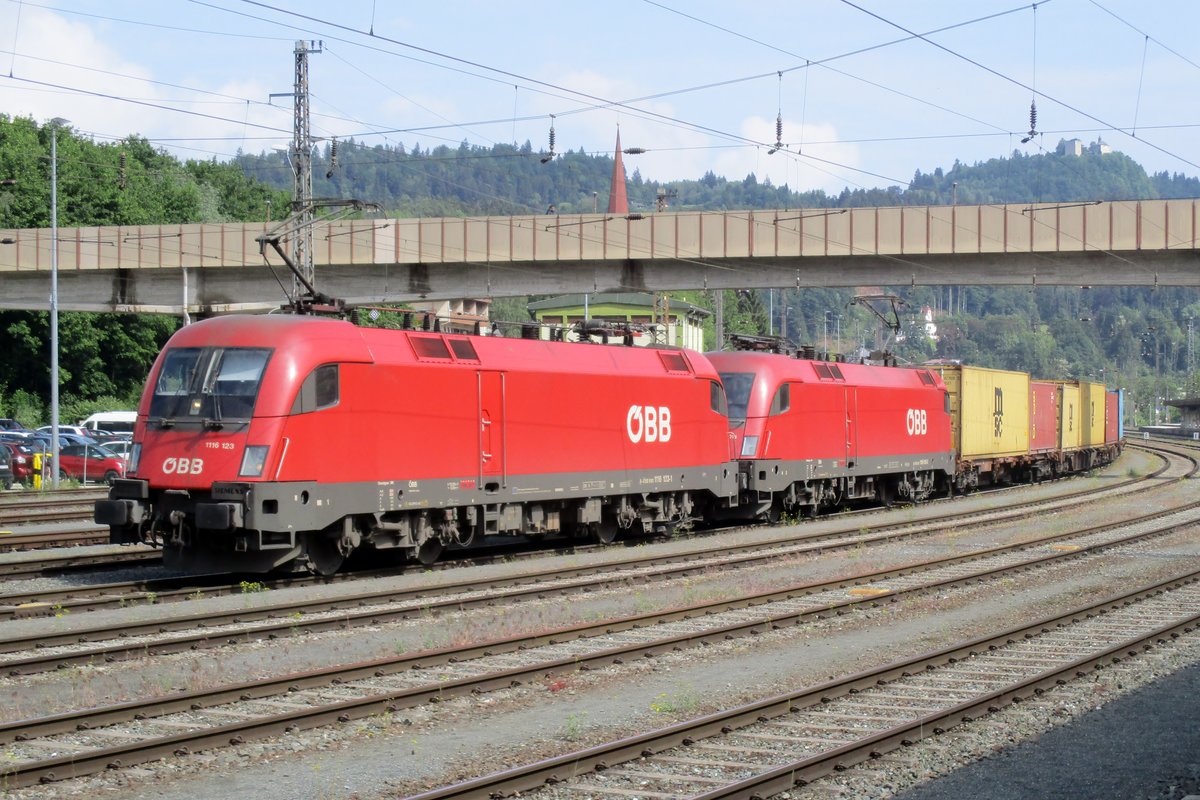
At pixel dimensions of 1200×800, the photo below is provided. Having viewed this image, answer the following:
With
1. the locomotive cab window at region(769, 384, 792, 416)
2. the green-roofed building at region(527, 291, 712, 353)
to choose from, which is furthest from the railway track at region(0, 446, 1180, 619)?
the green-roofed building at region(527, 291, 712, 353)

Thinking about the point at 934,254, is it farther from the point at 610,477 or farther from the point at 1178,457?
the point at 1178,457

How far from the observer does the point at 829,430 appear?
1195 inches

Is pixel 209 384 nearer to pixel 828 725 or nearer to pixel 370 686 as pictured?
pixel 370 686

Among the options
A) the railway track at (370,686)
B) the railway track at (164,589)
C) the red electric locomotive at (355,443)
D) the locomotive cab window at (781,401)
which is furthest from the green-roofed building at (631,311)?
the railway track at (370,686)

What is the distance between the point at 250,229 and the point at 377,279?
4.72 metres

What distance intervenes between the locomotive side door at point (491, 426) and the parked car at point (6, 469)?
2441 centimetres

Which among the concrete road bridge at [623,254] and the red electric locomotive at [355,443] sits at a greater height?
the concrete road bridge at [623,254]

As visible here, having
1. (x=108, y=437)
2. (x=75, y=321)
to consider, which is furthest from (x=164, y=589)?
(x=75, y=321)

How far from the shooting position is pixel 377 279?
47.8 metres

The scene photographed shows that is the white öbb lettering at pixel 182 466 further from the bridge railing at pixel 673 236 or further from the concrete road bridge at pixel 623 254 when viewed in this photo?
the bridge railing at pixel 673 236

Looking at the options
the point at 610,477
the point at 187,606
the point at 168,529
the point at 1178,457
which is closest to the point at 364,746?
the point at 187,606

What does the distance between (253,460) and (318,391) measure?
4.42ft

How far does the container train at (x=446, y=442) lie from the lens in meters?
17.4

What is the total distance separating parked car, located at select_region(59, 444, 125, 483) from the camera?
137 feet
